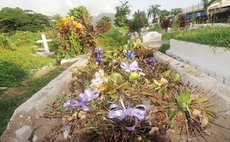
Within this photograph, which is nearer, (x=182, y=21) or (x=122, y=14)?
(x=182, y=21)

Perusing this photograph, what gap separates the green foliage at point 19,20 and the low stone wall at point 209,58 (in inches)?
1090

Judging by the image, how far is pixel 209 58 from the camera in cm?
397

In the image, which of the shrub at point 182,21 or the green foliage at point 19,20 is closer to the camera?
the shrub at point 182,21

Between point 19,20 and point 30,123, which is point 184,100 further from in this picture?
point 19,20

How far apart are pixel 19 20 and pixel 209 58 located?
1198 inches

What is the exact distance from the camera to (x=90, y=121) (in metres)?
1.51

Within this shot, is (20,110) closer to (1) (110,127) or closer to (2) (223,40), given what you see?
(1) (110,127)

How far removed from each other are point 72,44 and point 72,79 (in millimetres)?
4036

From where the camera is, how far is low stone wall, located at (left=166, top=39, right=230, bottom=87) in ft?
11.2

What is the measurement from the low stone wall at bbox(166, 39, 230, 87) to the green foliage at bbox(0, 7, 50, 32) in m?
27.7

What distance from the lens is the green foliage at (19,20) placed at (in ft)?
94.4

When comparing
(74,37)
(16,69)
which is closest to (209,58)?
(74,37)

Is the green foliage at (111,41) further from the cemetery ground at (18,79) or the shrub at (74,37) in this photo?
the cemetery ground at (18,79)

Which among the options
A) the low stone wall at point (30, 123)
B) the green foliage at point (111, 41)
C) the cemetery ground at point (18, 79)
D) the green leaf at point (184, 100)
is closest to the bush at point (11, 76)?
the cemetery ground at point (18, 79)
